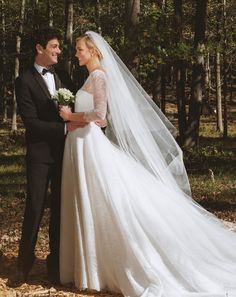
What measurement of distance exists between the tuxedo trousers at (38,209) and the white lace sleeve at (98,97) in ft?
2.33

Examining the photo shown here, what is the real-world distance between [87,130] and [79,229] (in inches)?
39.2

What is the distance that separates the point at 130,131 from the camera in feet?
21.8

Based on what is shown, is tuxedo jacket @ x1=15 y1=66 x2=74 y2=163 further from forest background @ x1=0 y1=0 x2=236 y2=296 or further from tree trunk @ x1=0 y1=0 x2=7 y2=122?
tree trunk @ x1=0 y1=0 x2=7 y2=122

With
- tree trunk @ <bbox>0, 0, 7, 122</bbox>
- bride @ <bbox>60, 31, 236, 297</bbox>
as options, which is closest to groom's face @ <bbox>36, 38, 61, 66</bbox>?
bride @ <bbox>60, 31, 236, 297</bbox>

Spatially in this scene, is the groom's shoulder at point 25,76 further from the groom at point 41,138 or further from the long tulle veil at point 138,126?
the long tulle veil at point 138,126

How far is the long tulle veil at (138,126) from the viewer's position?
6484 mm

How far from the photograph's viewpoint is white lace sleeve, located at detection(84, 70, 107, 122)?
243 inches

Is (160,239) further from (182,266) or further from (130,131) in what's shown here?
(130,131)

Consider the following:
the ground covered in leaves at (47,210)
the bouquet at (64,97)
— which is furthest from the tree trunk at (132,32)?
the bouquet at (64,97)

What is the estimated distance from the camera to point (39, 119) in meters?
6.49

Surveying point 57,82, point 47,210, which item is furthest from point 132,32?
point 57,82

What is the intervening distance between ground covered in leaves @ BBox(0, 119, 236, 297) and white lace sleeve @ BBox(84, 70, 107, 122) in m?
1.76

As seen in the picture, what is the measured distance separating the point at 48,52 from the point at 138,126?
1.21 metres

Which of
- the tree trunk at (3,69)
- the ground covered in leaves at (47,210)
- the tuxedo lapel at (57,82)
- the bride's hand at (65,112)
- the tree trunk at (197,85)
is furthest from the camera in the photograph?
the tree trunk at (3,69)
